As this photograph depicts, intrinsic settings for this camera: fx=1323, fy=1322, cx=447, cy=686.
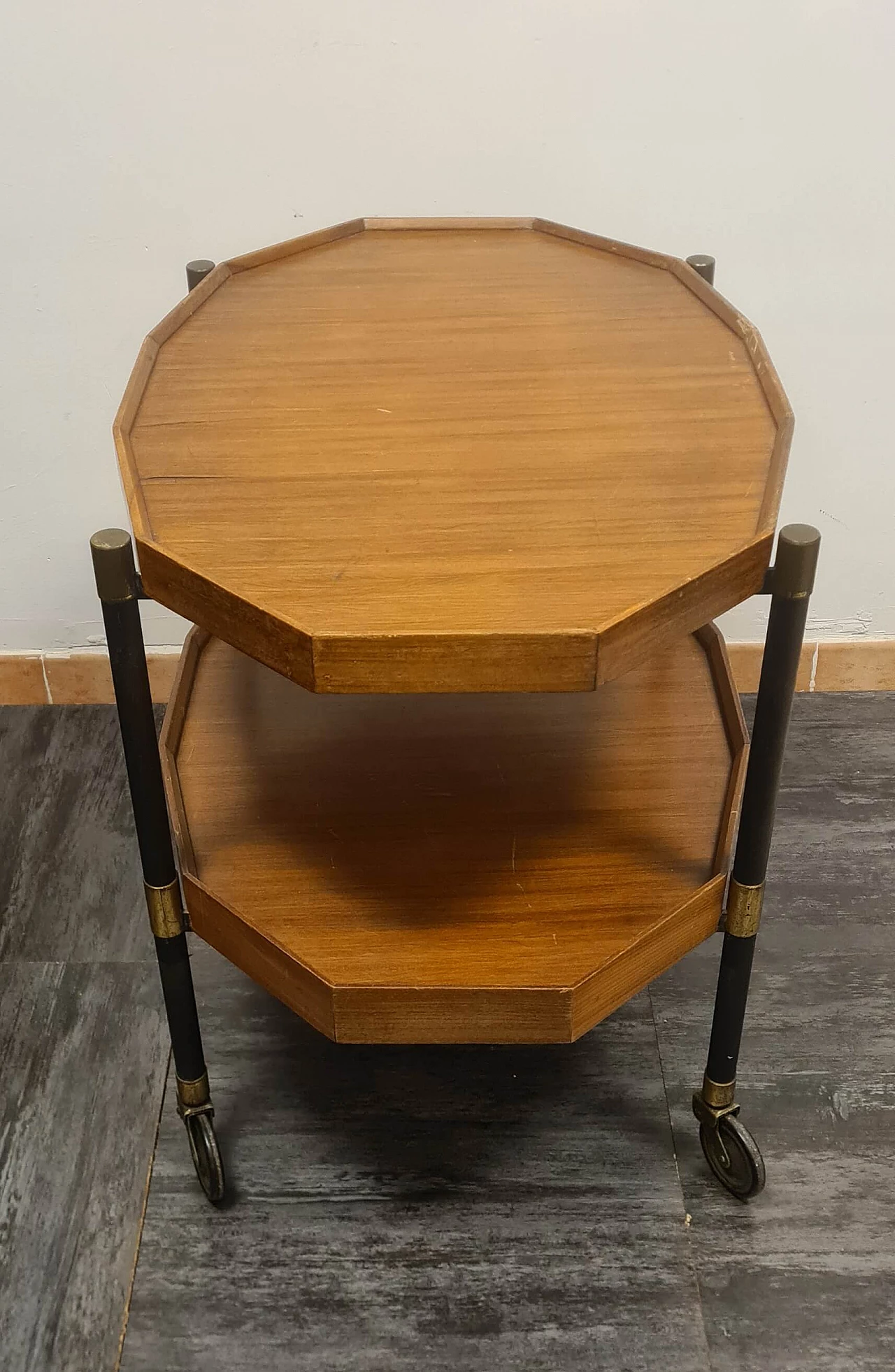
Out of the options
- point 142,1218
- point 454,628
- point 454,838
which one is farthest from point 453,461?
point 142,1218

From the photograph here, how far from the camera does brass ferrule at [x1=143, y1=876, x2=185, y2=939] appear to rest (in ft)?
3.67

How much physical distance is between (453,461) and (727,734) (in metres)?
0.44

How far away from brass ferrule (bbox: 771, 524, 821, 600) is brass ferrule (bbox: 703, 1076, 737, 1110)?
52 centimetres

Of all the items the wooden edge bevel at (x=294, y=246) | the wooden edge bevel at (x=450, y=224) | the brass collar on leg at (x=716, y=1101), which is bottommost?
the brass collar on leg at (x=716, y=1101)

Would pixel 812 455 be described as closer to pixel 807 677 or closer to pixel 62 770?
pixel 807 677

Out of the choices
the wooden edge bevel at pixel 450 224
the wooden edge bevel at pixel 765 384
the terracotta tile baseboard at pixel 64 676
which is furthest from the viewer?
the terracotta tile baseboard at pixel 64 676

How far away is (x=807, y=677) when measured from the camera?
6.34 ft

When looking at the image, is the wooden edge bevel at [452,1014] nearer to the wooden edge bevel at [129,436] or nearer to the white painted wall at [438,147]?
the wooden edge bevel at [129,436]

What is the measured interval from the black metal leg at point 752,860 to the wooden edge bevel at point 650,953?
3 cm

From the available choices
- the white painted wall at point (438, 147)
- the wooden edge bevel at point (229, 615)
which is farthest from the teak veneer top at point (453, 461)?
the white painted wall at point (438, 147)

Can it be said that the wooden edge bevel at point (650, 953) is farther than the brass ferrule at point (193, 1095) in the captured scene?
No

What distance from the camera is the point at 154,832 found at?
1088 millimetres

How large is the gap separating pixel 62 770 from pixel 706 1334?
109cm

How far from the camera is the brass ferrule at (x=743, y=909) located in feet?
3.64
